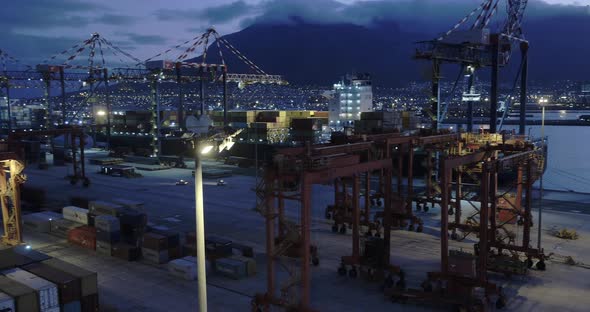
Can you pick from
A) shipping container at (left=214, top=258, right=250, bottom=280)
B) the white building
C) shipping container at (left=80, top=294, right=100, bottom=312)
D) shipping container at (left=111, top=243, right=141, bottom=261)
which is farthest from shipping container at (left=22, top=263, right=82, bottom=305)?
the white building

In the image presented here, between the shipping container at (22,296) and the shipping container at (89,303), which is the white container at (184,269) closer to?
the shipping container at (89,303)

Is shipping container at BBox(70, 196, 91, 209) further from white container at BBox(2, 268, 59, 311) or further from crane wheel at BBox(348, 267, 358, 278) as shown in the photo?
crane wheel at BBox(348, 267, 358, 278)

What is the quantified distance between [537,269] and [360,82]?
63.4m

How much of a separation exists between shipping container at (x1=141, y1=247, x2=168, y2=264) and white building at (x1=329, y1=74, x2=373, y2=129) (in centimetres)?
5933

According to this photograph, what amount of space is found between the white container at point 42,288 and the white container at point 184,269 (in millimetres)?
5893

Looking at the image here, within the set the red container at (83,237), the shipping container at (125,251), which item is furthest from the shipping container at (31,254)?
the red container at (83,237)

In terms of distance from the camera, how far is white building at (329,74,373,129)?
81.3 meters

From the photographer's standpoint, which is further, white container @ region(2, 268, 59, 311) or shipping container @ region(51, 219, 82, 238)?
shipping container @ region(51, 219, 82, 238)

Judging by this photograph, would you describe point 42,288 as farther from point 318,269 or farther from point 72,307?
point 318,269

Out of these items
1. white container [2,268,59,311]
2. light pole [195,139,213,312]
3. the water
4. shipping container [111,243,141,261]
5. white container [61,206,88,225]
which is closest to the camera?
light pole [195,139,213,312]

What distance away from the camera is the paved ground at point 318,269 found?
17.9 m

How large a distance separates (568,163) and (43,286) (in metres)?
99.3

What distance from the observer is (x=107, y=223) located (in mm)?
24719

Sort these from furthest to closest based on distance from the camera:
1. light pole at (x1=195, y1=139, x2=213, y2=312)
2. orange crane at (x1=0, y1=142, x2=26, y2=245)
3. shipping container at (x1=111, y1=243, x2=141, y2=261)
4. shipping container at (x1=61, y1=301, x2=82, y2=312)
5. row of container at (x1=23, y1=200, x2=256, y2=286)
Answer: orange crane at (x1=0, y1=142, x2=26, y2=245) < shipping container at (x1=111, y1=243, x2=141, y2=261) < row of container at (x1=23, y1=200, x2=256, y2=286) < shipping container at (x1=61, y1=301, x2=82, y2=312) < light pole at (x1=195, y1=139, x2=213, y2=312)
